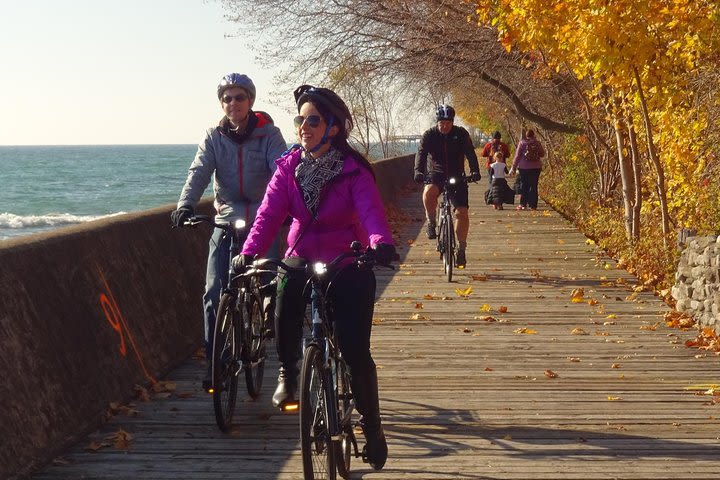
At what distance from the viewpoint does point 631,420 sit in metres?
6.91

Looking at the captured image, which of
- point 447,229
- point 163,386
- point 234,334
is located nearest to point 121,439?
point 234,334

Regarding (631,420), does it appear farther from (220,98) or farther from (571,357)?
(220,98)

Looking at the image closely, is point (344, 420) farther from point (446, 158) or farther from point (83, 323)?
point (446, 158)

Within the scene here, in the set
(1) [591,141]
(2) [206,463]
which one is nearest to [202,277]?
(2) [206,463]

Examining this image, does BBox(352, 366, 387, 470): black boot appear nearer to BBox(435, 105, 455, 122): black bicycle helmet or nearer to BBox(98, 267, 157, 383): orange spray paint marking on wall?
BBox(98, 267, 157, 383): orange spray paint marking on wall

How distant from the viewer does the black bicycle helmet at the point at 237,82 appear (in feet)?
22.9

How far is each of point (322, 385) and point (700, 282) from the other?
632cm

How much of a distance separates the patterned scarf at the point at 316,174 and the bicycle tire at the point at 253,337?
1.67m

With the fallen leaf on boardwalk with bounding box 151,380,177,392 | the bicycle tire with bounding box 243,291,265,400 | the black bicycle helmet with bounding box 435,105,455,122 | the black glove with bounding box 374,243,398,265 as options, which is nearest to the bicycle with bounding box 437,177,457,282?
the black bicycle helmet with bounding box 435,105,455,122

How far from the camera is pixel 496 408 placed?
7277 mm

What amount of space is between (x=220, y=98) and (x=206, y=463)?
237 cm

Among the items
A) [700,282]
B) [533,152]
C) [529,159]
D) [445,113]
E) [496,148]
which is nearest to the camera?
[700,282]

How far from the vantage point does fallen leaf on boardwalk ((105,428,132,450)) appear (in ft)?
20.8

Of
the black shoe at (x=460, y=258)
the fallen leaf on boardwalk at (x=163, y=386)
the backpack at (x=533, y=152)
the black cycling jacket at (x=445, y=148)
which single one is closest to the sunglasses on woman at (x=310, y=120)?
the fallen leaf on boardwalk at (x=163, y=386)
